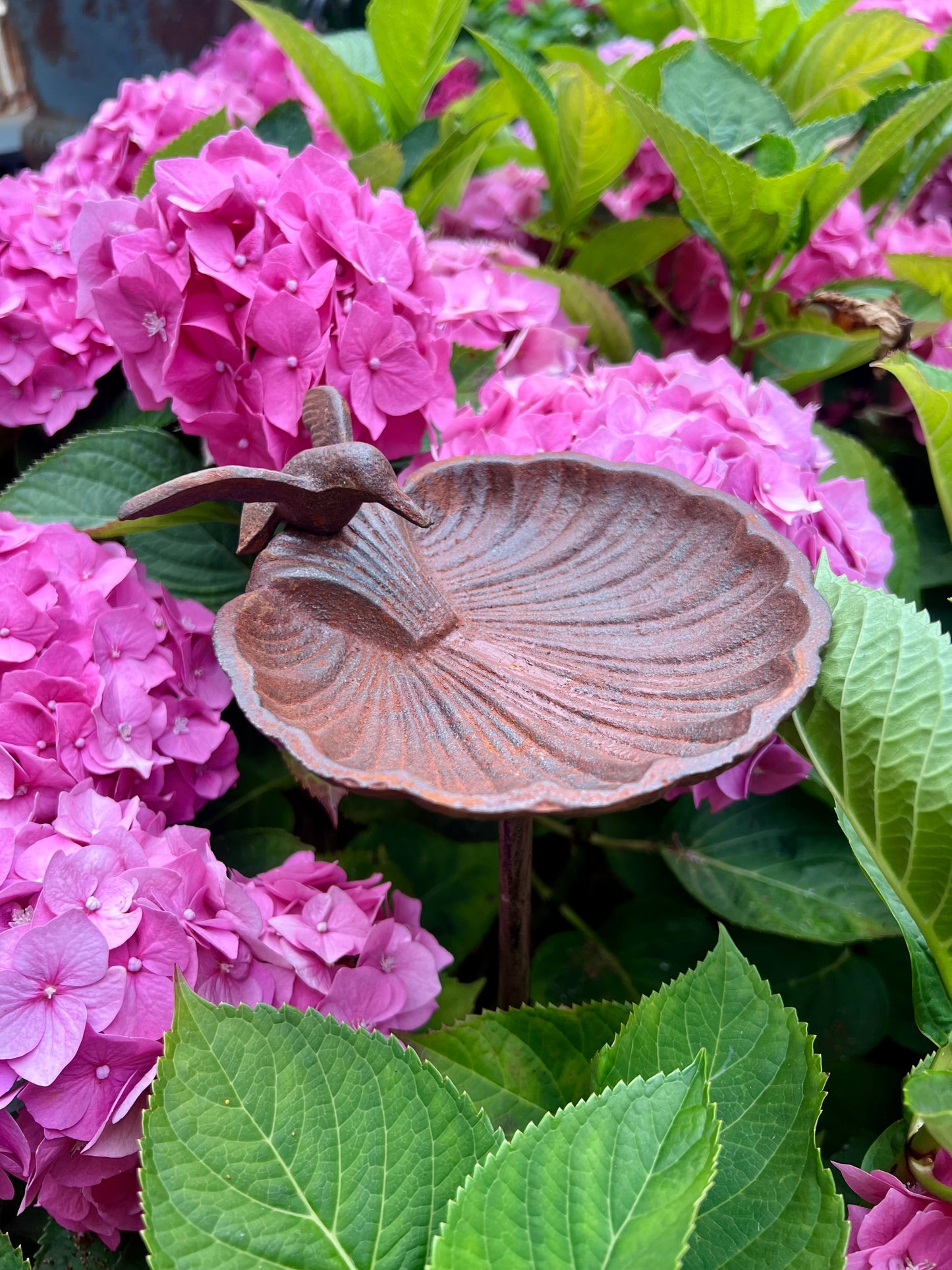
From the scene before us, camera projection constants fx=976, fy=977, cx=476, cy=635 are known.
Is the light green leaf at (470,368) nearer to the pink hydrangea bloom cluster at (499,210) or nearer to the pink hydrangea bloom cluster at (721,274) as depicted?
the pink hydrangea bloom cluster at (721,274)

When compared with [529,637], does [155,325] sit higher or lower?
higher

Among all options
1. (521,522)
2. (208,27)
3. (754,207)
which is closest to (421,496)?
(521,522)

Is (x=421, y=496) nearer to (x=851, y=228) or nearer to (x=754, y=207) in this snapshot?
(x=754, y=207)

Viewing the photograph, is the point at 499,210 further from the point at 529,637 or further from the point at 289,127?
the point at 529,637

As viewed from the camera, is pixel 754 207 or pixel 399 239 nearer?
pixel 399 239

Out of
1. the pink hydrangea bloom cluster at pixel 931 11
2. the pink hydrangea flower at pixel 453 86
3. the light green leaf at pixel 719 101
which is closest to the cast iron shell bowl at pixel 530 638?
the light green leaf at pixel 719 101

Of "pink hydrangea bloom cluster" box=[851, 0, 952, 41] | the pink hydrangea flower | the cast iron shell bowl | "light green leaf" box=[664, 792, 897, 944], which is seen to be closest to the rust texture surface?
the cast iron shell bowl

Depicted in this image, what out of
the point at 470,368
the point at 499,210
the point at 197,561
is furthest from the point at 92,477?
the point at 499,210
